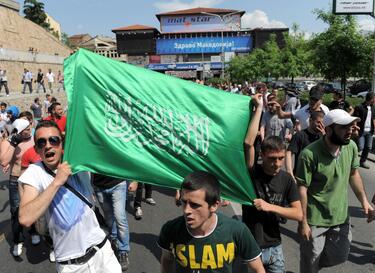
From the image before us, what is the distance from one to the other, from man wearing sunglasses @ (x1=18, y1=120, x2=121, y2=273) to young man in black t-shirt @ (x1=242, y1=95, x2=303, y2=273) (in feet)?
3.98

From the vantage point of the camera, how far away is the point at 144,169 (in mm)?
3250

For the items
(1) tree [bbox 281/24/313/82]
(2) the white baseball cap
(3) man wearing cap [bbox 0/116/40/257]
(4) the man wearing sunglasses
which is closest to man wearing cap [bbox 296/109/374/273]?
(2) the white baseball cap

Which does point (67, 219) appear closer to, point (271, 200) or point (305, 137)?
point (271, 200)

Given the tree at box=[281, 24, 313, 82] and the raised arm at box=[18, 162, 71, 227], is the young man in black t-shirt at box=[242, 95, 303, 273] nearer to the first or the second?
the raised arm at box=[18, 162, 71, 227]

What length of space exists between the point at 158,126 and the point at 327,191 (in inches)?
61.2

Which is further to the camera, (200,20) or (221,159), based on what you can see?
(200,20)

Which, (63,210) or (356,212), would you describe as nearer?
(63,210)

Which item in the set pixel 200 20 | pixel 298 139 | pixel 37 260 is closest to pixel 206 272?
pixel 298 139

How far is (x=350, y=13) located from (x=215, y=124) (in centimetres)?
1427

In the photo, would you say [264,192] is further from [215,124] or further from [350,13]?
[350,13]

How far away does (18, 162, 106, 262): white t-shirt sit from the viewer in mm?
2553

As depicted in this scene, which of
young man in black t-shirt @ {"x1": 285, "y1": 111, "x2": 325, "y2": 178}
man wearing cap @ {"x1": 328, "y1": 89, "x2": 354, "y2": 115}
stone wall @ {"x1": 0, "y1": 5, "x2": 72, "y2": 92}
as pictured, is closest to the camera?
young man in black t-shirt @ {"x1": 285, "y1": 111, "x2": 325, "y2": 178}

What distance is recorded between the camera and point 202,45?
290 ft

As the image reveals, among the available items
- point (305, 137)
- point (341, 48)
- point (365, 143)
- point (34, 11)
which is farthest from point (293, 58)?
point (34, 11)
